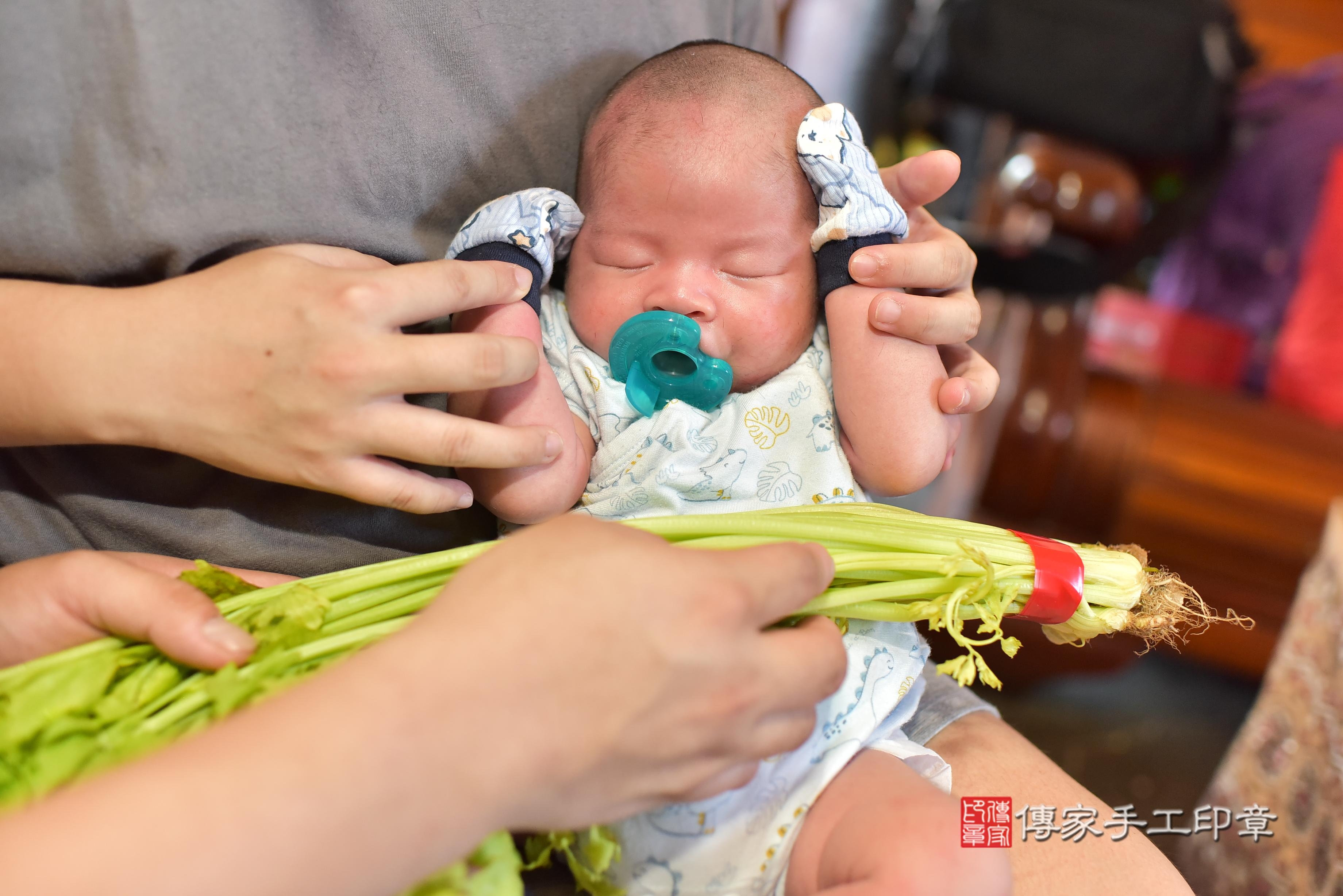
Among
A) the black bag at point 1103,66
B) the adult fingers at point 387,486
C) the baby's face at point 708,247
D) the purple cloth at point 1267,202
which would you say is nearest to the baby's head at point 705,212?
the baby's face at point 708,247

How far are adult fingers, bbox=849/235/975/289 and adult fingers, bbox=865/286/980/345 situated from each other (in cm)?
2

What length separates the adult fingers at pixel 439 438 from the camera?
0.83 meters

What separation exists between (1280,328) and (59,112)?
325 cm

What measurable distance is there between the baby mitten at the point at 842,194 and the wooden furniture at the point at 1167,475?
51.2 inches

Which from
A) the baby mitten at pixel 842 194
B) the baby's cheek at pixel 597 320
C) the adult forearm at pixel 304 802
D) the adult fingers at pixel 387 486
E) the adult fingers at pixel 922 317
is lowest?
the adult forearm at pixel 304 802

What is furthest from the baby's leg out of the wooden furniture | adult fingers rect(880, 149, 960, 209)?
the wooden furniture

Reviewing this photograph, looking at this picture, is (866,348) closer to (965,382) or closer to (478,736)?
(965,382)

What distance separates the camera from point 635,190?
3.69ft

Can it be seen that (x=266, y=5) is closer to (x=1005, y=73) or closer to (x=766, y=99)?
(x=766, y=99)

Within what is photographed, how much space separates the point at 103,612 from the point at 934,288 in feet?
3.16

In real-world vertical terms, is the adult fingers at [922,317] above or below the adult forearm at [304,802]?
above

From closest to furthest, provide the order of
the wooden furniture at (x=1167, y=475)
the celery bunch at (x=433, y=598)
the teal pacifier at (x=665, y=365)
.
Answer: the celery bunch at (x=433, y=598) < the teal pacifier at (x=665, y=365) < the wooden furniture at (x=1167, y=475)

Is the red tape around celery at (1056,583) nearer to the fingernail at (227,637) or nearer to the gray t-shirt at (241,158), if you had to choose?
the gray t-shirt at (241,158)

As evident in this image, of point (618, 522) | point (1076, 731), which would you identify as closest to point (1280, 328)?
point (1076, 731)
